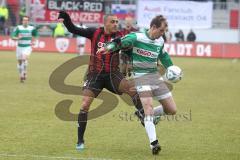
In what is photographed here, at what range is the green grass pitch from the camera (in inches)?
391

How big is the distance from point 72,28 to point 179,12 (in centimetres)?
3393

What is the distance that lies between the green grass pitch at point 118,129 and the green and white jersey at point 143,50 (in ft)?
4.43

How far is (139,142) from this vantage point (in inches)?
433

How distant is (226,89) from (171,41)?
61.5 feet

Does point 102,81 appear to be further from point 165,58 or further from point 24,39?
point 24,39

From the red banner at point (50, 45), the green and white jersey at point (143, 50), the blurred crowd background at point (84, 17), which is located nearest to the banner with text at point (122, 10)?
the blurred crowd background at point (84, 17)

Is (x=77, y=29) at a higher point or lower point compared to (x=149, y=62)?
higher

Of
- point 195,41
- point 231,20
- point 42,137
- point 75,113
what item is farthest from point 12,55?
point 42,137

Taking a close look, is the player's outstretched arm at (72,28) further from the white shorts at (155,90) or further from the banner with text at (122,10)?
the banner with text at (122,10)

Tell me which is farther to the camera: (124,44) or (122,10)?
(122,10)

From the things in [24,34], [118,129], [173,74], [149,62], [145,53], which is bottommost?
[118,129]

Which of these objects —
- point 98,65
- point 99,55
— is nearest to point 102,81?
point 98,65

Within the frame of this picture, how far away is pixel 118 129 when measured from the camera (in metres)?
12.4

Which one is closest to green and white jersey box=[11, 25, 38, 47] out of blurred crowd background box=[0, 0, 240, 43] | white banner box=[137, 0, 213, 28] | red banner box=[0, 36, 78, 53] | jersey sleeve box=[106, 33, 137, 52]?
jersey sleeve box=[106, 33, 137, 52]
